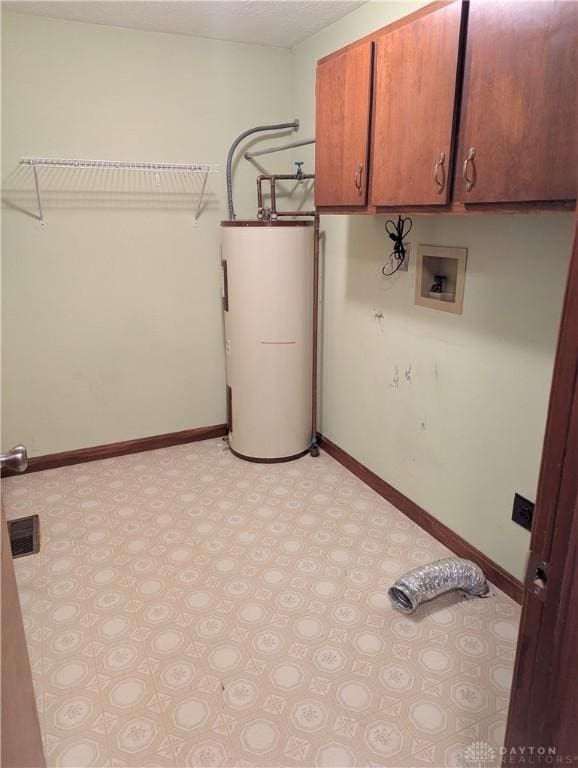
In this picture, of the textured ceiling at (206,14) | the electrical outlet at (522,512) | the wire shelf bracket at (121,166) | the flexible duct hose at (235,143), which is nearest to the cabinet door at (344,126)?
the textured ceiling at (206,14)

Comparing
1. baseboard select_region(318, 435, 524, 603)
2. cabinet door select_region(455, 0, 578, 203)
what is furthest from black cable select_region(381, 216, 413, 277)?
baseboard select_region(318, 435, 524, 603)

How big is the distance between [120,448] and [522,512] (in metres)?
2.28

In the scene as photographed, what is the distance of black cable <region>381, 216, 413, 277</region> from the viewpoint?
2373 mm

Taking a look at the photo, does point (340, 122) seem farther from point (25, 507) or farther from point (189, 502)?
point (25, 507)

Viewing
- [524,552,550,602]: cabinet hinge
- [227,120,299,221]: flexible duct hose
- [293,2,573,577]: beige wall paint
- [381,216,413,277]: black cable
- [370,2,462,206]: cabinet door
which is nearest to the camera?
Answer: [524,552,550,602]: cabinet hinge

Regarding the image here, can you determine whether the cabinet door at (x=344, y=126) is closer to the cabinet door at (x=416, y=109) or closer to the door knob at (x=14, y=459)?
the cabinet door at (x=416, y=109)

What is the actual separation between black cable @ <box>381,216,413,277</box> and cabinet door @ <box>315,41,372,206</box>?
33 centimetres

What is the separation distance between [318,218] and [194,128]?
0.87 metres

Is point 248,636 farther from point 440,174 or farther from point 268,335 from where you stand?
point 440,174

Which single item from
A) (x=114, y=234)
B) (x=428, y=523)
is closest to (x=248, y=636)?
(x=428, y=523)

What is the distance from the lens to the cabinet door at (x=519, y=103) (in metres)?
1.28

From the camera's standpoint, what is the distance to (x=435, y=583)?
6.49 ft

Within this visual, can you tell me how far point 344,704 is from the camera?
5.24 ft

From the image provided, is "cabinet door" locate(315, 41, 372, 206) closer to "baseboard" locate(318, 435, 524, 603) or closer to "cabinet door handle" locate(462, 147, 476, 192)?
"cabinet door handle" locate(462, 147, 476, 192)
